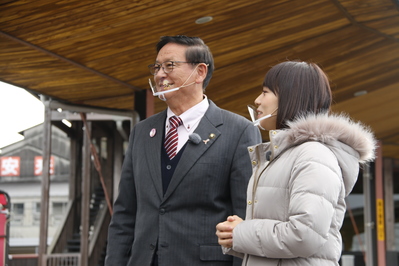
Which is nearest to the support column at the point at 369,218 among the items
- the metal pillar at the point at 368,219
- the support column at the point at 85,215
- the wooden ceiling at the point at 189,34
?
the metal pillar at the point at 368,219

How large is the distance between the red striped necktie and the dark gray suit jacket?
0.03 m

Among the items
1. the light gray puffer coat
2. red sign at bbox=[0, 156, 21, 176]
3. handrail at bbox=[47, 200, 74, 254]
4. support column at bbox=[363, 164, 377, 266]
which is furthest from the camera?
red sign at bbox=[0, 156, 21, 176]

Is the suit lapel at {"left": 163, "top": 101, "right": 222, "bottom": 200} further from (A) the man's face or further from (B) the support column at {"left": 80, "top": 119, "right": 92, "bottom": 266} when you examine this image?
(B) the support column at {"left": 80, "top": 119, "right": 92, "bottom": 266}

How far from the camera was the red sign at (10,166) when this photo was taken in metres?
19.1

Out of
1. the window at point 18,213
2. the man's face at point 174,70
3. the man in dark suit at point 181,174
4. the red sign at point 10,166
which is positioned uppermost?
the red sign at point 10,166

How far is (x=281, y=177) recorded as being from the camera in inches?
72.2

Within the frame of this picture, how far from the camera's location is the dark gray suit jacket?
2.37 meters

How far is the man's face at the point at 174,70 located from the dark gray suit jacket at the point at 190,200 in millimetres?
169

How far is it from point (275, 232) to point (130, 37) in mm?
3140

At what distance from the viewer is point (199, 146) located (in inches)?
96.5

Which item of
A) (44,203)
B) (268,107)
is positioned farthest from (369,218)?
(268,107)

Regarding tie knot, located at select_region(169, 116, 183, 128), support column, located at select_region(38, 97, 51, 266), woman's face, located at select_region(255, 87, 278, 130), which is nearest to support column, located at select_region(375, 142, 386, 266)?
support column, located at select_region(38, 97, 51, 266)

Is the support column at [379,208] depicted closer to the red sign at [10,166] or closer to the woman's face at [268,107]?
the woman's face at [268,107]

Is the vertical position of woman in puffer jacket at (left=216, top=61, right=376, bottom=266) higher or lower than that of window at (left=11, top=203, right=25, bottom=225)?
lower
